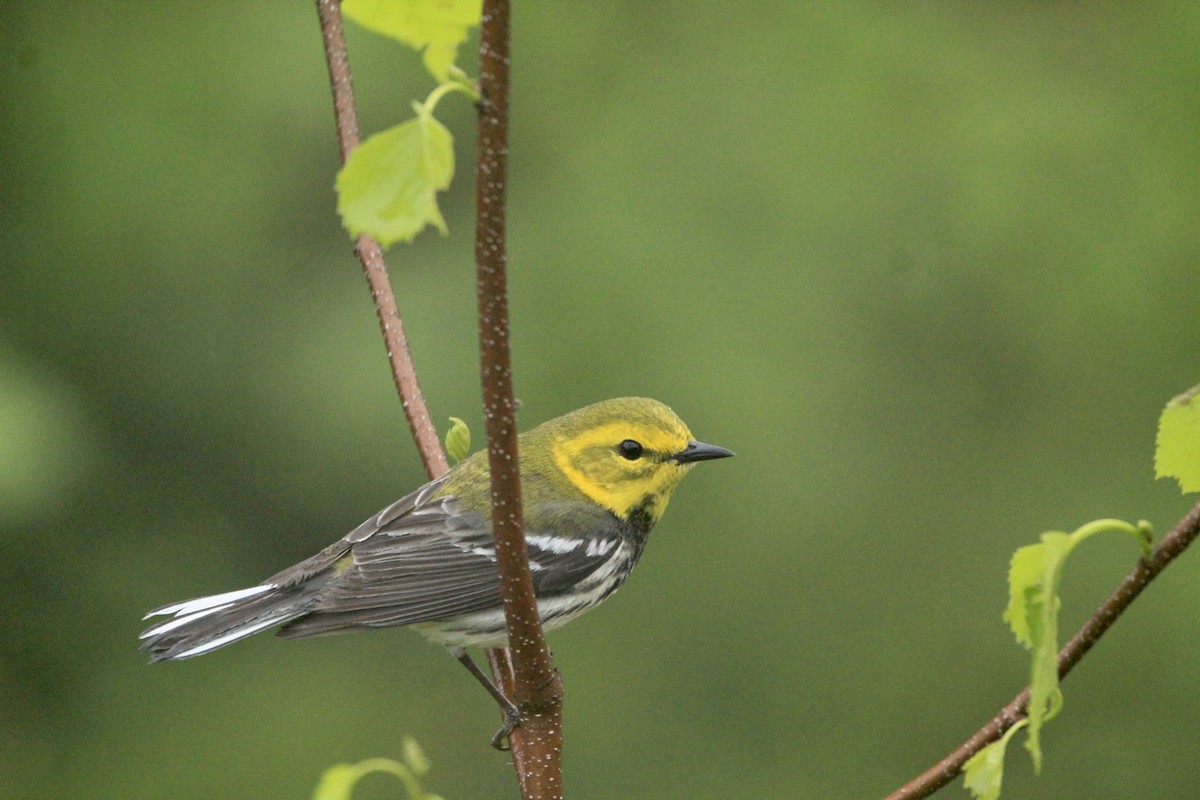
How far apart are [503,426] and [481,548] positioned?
196 centimetres

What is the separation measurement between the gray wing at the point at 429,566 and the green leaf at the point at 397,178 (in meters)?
1.98

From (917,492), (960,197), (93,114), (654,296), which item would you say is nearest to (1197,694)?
(917,492)

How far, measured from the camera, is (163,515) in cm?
544

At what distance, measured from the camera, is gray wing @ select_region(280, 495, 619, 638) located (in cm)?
311

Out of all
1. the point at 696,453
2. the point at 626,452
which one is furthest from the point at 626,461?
the point at 696,453

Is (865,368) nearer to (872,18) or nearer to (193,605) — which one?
(872,18)

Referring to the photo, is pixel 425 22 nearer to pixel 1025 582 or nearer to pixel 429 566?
pixel 1025 582

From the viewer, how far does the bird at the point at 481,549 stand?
121 inches

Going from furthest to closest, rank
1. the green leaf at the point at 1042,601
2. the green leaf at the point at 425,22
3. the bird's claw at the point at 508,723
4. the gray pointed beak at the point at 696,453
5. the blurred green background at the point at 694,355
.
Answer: the blurred green background at the point at 694,355 → the gray pointed beak at the point at 696,453 → the bird's claw at the point at 508,723 → the green leaf at the point at 1042,601 → the green leaf at the point at 425,22

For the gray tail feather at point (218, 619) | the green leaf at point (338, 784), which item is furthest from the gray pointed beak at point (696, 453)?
the green leaf at point (338, 784)

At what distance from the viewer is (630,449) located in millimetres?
3436

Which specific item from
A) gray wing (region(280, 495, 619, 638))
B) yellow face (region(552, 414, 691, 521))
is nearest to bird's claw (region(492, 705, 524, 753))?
gray wing (region(280, 495, 619, 638))

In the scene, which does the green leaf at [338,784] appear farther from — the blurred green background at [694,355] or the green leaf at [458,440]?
the blurred green background at [694,355]

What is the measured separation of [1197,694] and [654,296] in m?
2.53
